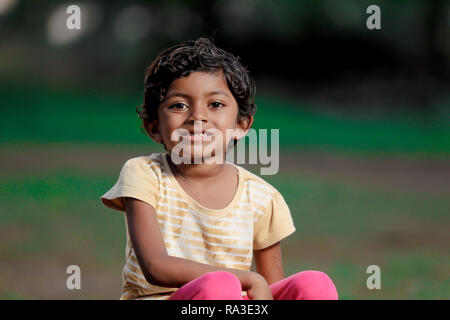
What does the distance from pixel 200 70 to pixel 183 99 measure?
2.9 inches

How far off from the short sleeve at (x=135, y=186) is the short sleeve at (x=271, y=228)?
253mm

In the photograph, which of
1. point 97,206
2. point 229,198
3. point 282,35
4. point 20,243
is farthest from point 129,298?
point 282,35

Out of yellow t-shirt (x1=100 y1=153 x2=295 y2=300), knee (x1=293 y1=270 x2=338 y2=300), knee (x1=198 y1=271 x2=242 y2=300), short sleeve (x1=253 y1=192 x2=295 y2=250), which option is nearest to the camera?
knee (x1=198 y1=271 x2=242 y2=300)

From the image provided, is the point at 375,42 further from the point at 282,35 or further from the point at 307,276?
the point at 307,276

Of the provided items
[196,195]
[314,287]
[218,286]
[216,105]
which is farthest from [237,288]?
[216,105]

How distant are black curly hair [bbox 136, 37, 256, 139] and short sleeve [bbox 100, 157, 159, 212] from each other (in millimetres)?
151

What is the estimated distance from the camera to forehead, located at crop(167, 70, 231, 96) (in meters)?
1.38

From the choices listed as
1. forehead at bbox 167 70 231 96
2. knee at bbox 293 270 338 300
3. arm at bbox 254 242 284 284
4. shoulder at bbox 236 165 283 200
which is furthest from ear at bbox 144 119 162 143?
knee at bbox 293 270 338 300

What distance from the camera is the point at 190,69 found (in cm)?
139

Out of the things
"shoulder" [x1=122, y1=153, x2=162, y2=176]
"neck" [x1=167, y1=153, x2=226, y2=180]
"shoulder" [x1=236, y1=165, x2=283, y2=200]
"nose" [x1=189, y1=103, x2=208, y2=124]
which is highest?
"nose" [x1=189, y1=103, x2=208, y2=124]

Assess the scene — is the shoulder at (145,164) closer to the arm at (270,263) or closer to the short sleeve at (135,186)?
the short sleeve at (135,186)

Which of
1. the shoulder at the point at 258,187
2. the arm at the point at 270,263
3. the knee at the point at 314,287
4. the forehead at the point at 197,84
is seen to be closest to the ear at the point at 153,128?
the forehead at the point at 197,84

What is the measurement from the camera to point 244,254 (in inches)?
55.6

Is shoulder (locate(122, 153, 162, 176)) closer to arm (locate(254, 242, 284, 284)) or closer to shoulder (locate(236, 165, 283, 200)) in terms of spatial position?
shoulder (locate(236, 165, 283, 200))
